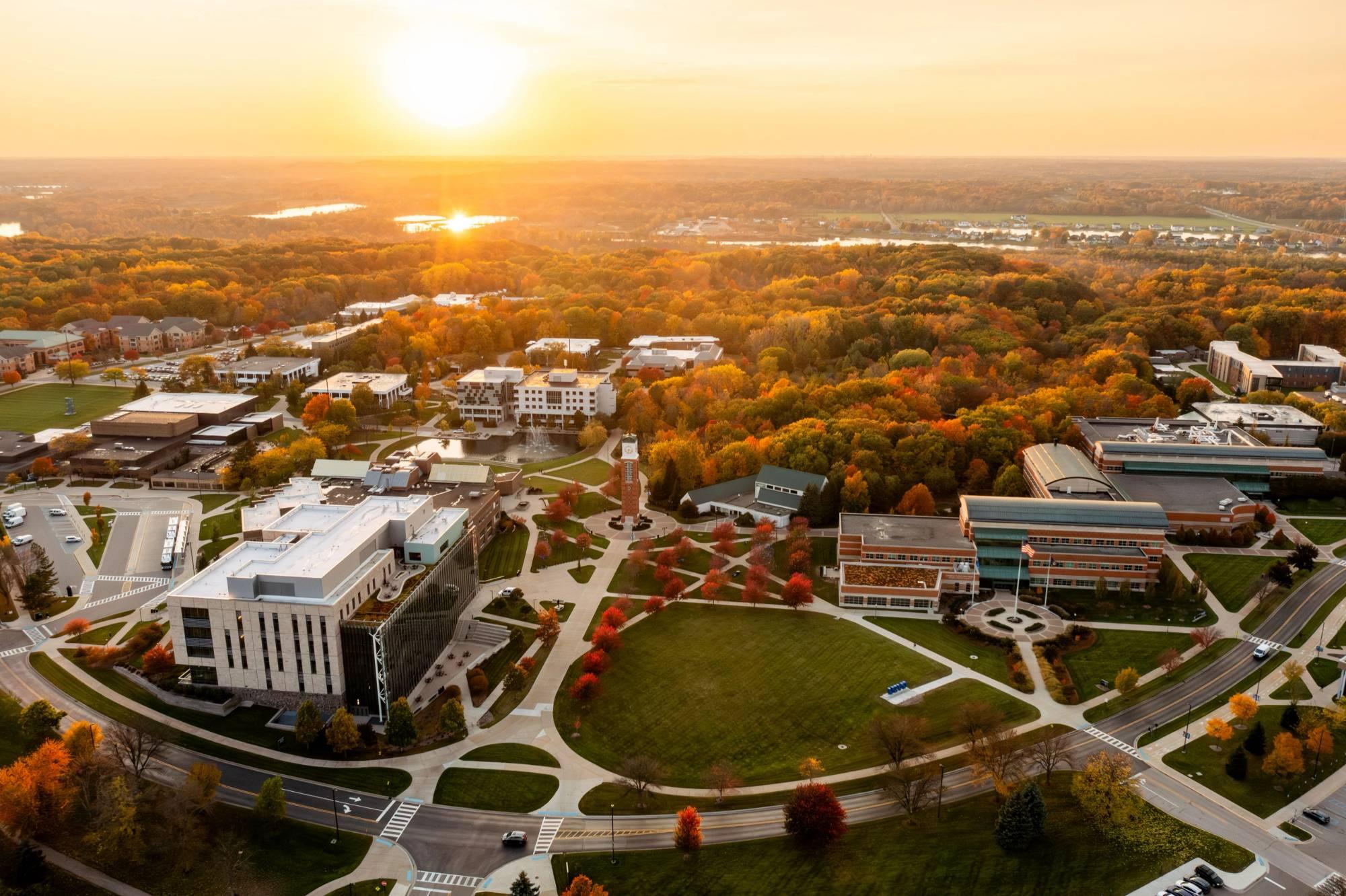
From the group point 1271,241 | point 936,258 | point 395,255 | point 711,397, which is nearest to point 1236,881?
point 711,397

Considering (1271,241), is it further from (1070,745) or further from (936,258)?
(1070,745)

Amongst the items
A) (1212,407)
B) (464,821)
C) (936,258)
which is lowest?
(464,821)

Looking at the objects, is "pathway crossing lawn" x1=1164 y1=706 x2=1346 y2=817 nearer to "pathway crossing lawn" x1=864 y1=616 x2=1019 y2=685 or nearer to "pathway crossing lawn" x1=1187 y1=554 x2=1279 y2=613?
"pathway crossing lawn" x1=864 y1=616 x2=1019 y2=685

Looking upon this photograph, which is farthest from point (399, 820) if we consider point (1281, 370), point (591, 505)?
point (1281, 370)

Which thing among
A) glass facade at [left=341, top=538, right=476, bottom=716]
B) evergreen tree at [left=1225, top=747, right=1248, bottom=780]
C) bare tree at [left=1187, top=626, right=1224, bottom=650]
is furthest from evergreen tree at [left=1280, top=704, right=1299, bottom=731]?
glass facade at [left=341, top=538, right=476, bottom=716]

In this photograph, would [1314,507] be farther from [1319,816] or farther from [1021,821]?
[1021,821]

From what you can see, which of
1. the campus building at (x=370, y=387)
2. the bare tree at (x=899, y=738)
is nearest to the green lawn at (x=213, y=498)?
the campus building at (x=370, y=387)
